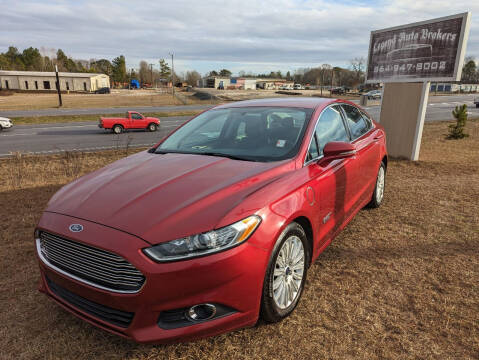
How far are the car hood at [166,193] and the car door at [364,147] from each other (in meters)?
1.66

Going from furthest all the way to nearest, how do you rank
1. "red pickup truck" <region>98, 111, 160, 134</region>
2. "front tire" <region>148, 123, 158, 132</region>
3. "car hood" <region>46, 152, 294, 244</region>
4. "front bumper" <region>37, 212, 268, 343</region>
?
"front tire" <region>148, 123, 158, 132</region> < "red pickup truck" <region>98, 111, 160, 134</region> < "car hood" <region>46, 152, 294, 244</region> < "front bumper" <region>37, 212, 268, 343</region>

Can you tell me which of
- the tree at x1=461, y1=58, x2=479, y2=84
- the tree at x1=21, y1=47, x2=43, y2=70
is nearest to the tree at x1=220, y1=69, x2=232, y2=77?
the tree at x1=21, y1=47, x2=43, y2=70

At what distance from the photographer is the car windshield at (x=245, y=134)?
3098 mm

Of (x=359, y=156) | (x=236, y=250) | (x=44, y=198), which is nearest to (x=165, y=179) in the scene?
(x=236, y=250)

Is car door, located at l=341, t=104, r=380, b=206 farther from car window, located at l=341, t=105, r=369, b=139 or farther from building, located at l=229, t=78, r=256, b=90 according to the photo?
building, located at l=229, t=78, r=256, b=90

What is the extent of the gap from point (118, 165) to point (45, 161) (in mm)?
7628

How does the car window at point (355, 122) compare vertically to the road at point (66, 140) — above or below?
above

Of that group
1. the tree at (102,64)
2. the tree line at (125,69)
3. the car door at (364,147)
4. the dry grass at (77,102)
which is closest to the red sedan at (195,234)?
the car door at (364,147)

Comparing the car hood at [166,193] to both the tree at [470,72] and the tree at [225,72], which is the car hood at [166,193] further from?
the tree at [225,72]

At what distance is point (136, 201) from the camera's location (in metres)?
2.32

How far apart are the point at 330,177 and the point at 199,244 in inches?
64.0

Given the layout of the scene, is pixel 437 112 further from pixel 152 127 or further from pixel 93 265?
pixel 93 265

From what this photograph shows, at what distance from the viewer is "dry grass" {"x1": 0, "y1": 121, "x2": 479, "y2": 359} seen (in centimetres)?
237

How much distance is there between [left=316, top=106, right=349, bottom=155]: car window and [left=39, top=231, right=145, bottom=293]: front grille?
207 centimetres
